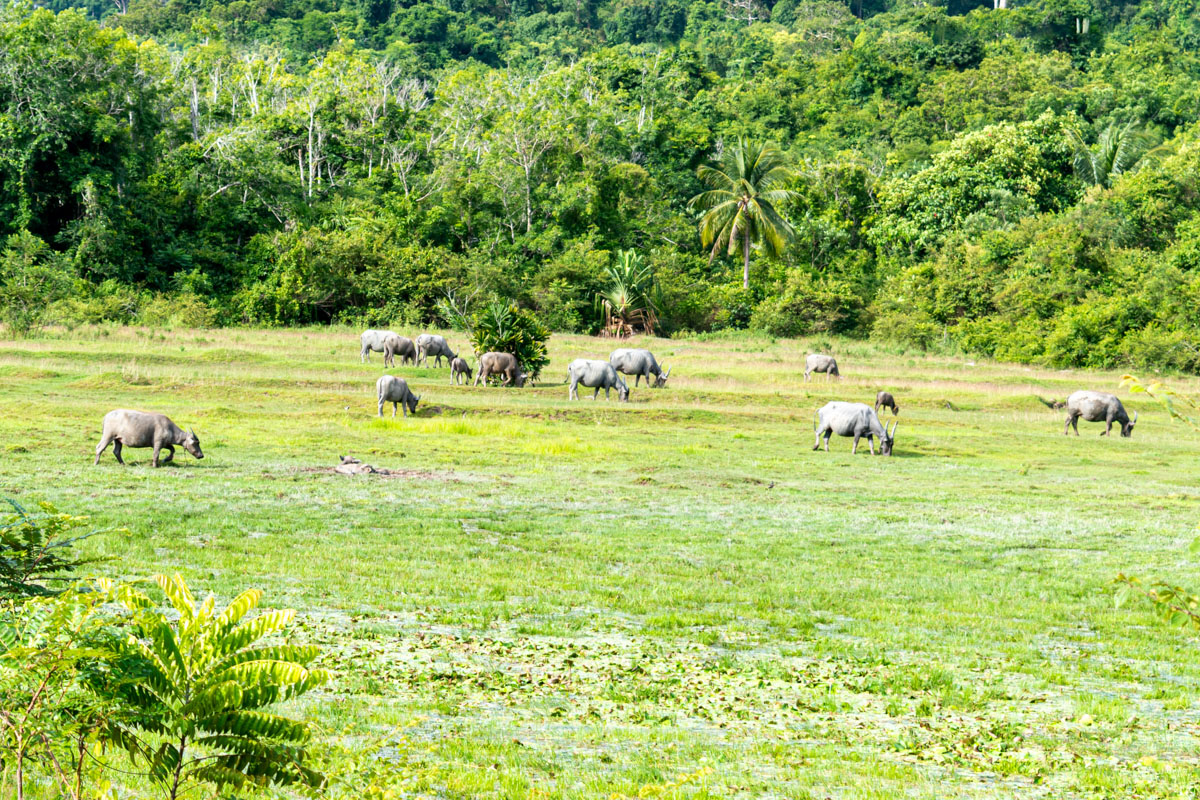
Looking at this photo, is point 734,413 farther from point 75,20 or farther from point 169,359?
point 75,20

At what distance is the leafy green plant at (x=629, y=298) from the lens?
6159cm

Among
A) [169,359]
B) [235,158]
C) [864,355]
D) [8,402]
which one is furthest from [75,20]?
[864,355]

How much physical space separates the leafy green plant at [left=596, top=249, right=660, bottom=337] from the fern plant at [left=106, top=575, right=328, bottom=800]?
5716 cm

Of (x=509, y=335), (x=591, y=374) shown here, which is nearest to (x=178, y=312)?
(x=509, y=335)

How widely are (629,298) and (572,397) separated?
27.4m

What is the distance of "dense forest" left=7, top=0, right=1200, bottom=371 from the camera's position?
55219 mm

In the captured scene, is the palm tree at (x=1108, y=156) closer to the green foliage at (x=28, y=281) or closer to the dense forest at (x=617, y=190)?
the dense forest at (x=617, y=190)

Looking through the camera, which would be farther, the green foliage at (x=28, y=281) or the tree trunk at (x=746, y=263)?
the tree trunk at (x=746, y=263)

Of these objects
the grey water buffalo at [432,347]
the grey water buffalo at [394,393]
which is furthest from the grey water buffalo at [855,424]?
the grey water buffalo at [432,347]

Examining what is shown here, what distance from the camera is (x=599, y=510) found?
17.7 metres

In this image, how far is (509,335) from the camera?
3734 centimetres

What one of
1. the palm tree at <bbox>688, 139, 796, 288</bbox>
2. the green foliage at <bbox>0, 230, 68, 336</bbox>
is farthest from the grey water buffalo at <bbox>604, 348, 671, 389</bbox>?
the palm tree at <bbox>688, 139, 796, 288</bbox>

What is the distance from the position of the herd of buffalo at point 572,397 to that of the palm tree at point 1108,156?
120 feet

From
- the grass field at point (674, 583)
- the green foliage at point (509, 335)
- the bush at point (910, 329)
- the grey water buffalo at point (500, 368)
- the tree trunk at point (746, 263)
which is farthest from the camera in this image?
the tree trunk at point (746, 263)
